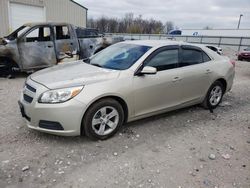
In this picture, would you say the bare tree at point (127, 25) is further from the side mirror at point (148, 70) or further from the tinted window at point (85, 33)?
the side mirror at point (148, 70)

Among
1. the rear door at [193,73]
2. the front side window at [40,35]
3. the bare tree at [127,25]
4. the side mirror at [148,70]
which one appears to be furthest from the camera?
the bare tree at [127,25]

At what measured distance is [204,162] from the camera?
3188mm

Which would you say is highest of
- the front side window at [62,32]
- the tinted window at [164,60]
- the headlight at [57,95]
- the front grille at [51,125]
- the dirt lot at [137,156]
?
the front side window at [62,32]

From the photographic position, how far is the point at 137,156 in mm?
3250

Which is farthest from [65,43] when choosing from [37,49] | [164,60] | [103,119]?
[103,119]

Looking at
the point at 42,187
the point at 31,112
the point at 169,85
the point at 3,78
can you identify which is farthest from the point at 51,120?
the point at 3,78

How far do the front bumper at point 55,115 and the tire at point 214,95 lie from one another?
9.74 ft

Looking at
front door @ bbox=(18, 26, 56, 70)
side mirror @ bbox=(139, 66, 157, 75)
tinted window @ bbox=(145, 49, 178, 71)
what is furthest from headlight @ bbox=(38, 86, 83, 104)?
front door @ bbox=(18, 26, 56, 70)

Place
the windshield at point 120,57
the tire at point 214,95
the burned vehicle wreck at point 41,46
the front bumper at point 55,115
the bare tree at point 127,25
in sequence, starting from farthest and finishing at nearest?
the bare tree at point 127,25
the burned vehicle wreck at point 41,46
the tire at point 214,95
the windshield at point 120,57
the front bumper at point 55,115

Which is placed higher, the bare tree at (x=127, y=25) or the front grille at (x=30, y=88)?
the bare tree at (x=127, y=25)

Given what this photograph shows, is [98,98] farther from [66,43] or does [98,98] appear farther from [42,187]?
[66,43]

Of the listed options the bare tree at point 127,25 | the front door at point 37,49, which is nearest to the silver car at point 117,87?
the front door at point 37,49

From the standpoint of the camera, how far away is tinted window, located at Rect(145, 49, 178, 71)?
405 centimetres

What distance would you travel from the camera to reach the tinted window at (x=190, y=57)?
4498 mm
